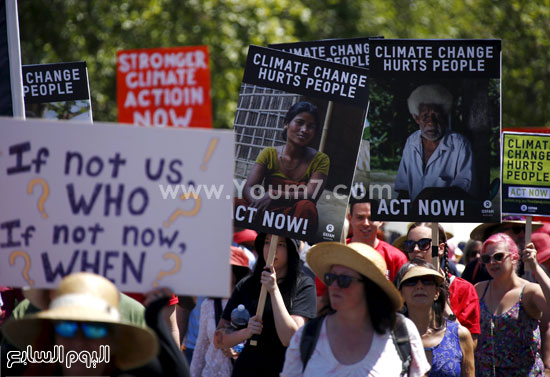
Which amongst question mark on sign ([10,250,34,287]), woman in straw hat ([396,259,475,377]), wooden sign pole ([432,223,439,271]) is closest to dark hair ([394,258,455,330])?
woman in straw hat ([396,259,475,377])

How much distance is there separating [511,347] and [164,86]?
6031 mm

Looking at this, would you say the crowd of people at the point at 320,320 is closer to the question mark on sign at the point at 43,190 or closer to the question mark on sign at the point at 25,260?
the question mark on sign at the point at 25,260

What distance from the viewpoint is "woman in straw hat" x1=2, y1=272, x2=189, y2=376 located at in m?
3.44

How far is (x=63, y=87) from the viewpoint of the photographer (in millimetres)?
7441

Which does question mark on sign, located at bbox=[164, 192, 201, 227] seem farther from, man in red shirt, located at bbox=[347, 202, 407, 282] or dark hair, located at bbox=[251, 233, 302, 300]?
man in red shirt, located at bbox=[347, 202, 407, 282]

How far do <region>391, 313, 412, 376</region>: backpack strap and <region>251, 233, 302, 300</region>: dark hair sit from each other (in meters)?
1.22

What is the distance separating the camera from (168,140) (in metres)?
3.93

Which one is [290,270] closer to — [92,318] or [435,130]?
[435,130]

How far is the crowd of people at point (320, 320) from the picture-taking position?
3617 mm

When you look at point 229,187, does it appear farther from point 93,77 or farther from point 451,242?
point 93,77

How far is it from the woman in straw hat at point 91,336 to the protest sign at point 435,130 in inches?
118

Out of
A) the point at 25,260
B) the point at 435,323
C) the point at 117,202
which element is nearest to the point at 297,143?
the point at 435,323

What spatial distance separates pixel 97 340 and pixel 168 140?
91 cm

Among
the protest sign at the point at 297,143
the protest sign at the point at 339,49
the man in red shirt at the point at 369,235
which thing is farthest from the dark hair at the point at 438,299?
the protest sign at the point at 339,49
